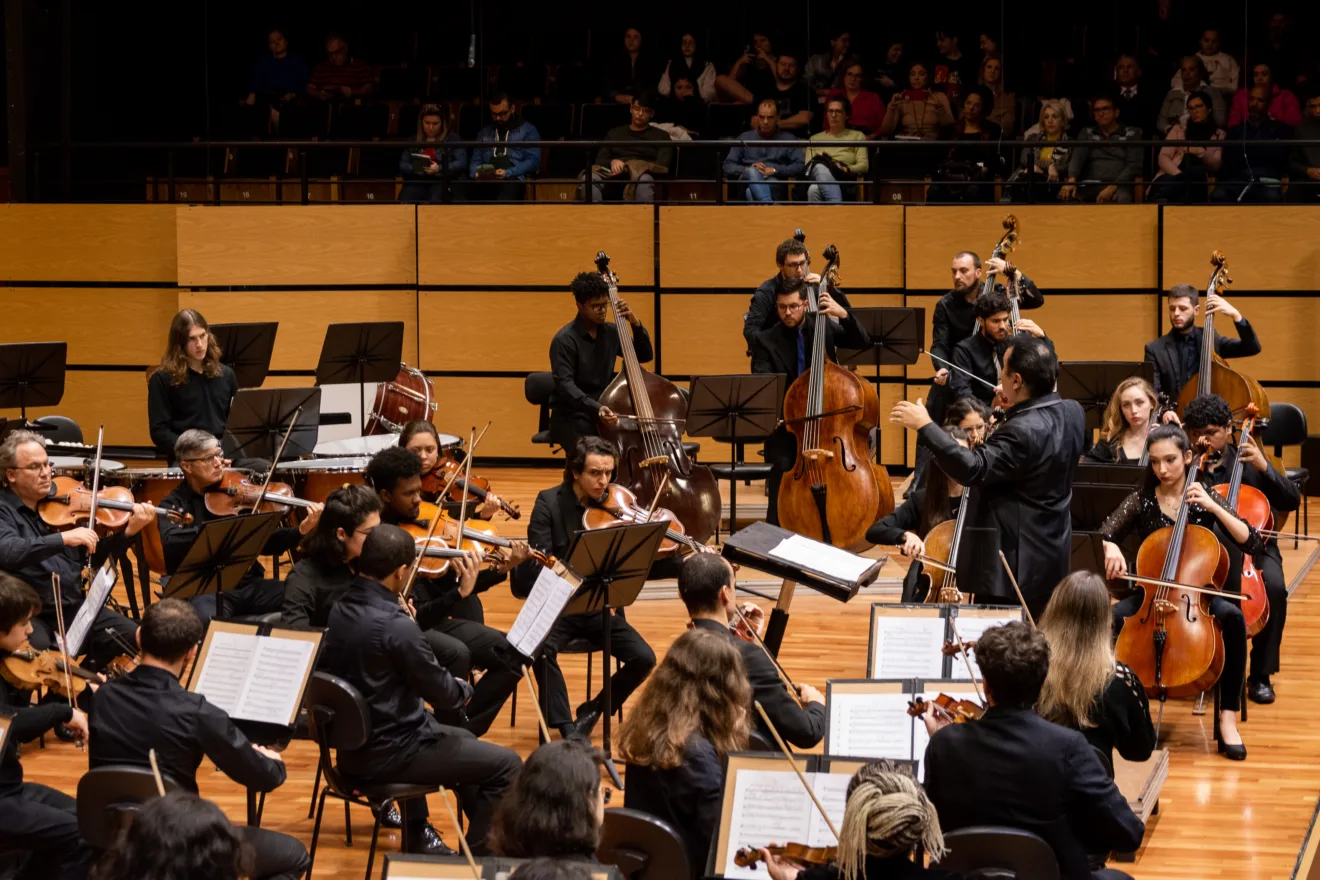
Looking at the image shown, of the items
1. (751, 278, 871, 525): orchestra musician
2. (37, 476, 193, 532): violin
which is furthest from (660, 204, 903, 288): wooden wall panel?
(37, 476, 193, 532): violin

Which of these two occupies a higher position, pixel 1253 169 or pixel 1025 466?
pixel 1253 169

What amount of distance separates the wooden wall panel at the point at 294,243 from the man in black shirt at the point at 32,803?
706 cm

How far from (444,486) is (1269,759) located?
317cm

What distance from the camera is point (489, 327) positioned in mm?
11141

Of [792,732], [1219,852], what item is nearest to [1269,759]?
[1219,852]

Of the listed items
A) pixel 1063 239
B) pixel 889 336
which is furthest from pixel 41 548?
pixel 1063 239

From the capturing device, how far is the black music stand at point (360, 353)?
8.35 m

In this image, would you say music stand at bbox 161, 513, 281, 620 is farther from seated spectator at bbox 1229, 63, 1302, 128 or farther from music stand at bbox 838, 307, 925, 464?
seated spectator at bbox 1229, 63, 1302, 128

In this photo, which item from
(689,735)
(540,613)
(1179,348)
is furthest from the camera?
(1179,348)

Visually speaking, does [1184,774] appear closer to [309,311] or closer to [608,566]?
[608,566]

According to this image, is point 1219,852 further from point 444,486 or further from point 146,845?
point 146,845

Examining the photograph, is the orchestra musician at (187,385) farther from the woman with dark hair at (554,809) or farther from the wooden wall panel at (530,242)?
the woman with dark hair at (554,809)

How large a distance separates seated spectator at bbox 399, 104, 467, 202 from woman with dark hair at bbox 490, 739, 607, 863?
27.9 feet

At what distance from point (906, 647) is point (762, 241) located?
667 cm
